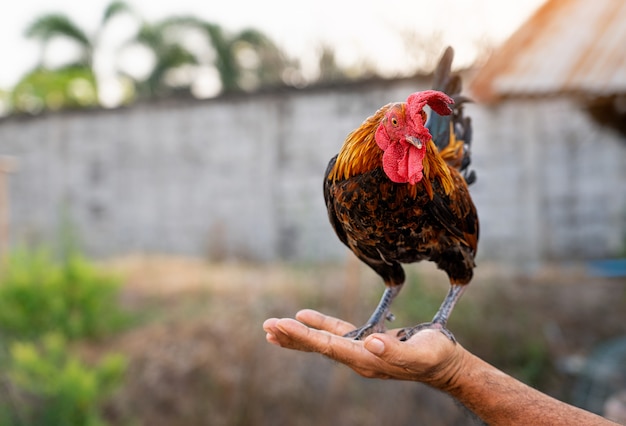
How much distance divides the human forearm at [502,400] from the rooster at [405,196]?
0.42ft

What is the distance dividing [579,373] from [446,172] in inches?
220

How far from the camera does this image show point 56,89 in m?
20.5

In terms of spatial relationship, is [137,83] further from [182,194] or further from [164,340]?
[164,340]

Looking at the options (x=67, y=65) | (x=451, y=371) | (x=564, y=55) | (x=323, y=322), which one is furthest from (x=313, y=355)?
(x=67, y=65)

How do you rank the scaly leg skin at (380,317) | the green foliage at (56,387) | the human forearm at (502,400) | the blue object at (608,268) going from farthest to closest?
the blue object at (608,268)
the green foliage at (56,387)
the scaly leg skin at (380,317)
the human forearm at (502,400)

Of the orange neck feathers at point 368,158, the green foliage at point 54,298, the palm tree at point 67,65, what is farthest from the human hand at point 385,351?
the palm tree at point 67,65

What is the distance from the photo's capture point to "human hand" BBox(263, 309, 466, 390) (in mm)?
1765

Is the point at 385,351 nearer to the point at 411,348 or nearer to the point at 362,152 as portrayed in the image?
A: the point at 411,348

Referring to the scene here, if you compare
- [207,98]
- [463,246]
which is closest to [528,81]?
[463,246]

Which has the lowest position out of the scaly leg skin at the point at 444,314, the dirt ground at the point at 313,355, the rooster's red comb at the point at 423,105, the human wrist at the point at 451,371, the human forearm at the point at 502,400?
the dirt ground at the point at 313,355

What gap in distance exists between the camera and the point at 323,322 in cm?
232

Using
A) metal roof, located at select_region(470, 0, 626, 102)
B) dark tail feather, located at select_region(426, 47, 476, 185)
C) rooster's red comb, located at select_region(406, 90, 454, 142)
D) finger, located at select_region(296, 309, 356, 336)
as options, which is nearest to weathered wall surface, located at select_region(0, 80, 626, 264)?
metal roof, located at select_region(470, 0, 626, 102)

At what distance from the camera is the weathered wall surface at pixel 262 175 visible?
9781 mm

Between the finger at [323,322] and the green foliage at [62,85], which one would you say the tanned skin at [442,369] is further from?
the green foliage at [62,85]
